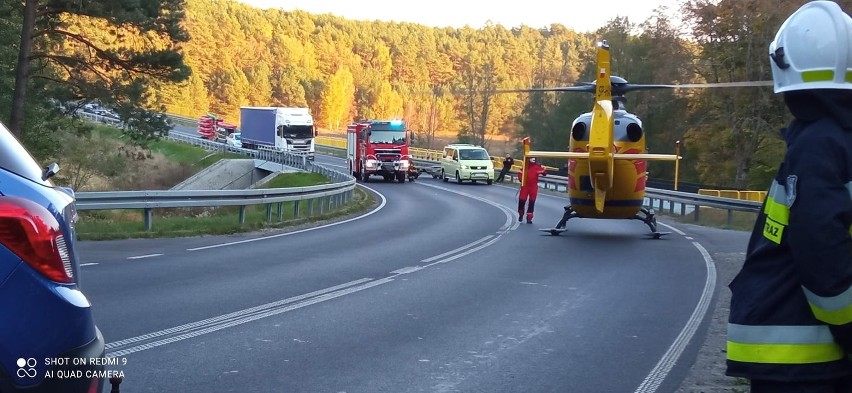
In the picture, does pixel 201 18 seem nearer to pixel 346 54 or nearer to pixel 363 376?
pixel 346 54

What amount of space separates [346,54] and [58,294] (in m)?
169

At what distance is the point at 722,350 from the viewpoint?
348 inches

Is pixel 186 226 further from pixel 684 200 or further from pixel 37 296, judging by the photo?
pixel 37 296

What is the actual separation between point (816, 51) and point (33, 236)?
2892 millimetres

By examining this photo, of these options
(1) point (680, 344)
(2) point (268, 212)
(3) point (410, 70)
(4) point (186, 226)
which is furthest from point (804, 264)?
(3) point (410, 70)

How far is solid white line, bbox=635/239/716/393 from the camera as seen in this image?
7.44m

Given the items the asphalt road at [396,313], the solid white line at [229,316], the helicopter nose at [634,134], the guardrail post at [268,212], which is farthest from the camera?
the guardrail post at [268,212]

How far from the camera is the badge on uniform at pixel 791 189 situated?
3.22 meters

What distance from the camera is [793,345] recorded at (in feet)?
10.8

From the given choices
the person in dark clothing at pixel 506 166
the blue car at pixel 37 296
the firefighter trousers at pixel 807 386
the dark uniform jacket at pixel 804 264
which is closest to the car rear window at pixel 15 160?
the blue car at pixel 37 296

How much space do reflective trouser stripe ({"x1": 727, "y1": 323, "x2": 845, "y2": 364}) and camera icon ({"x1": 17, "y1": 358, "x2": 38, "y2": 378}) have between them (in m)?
2.58

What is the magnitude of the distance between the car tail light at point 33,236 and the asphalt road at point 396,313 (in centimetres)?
302

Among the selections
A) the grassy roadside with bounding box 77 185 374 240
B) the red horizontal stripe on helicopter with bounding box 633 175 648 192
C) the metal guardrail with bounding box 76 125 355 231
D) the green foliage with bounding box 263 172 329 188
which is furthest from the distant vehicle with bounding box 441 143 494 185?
the red horizontal stripe on helicopter with bounding box 633 175 648 192

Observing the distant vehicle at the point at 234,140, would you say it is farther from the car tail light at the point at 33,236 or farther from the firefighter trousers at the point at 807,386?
the firefighter trousers at the point at 807,386
